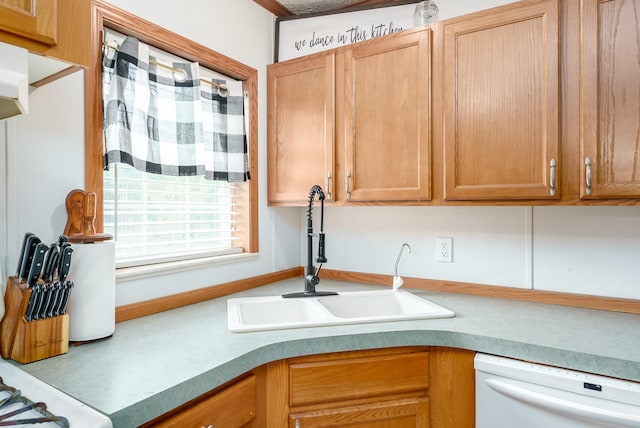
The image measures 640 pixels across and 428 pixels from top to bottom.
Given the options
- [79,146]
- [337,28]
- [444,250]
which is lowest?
[444,250]

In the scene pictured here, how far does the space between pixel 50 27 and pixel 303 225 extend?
1.68 meters

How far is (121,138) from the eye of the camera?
1379 millimetres

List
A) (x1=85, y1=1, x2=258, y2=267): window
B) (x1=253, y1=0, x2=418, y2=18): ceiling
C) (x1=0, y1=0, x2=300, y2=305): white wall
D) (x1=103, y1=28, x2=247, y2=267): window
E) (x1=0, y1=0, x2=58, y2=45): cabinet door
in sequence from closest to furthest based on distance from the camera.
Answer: (x1=0, y1=0, x2=58, y2=45): cabinet door < (x1=0, y1=0, x2=300, y2=305): white wall < (x1=85, y1=1, x2=258, y2=267): window < (x1=103, y1=28, x2=247, y2=267): window < (x1=253, y1=0, x2=418, y2=18): ceiling

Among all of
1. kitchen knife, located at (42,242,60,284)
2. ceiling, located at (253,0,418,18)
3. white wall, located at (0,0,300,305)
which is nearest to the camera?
kitchen knife, located at (42,242,60,284)

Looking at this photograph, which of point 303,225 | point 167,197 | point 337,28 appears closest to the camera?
point 167,197

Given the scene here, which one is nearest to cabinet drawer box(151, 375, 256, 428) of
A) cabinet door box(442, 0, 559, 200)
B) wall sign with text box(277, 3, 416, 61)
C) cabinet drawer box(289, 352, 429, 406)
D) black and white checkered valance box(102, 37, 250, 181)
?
cabinet drawer box(289, 352, 429, 406)

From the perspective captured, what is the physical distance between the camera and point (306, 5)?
208 centimetres

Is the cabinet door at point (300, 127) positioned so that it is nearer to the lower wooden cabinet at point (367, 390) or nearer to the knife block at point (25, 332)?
the lower wooden cabinet at point (367, 390)

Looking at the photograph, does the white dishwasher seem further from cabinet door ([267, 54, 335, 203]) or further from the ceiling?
the ceiling

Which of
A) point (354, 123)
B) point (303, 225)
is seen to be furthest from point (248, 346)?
point (303, 225)

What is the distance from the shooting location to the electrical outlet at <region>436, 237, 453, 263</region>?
1.87m

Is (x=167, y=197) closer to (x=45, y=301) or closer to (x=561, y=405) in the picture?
(x=45, y=301)

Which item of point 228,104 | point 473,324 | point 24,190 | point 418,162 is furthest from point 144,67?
point 473,324

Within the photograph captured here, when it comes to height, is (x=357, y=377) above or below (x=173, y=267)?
below
